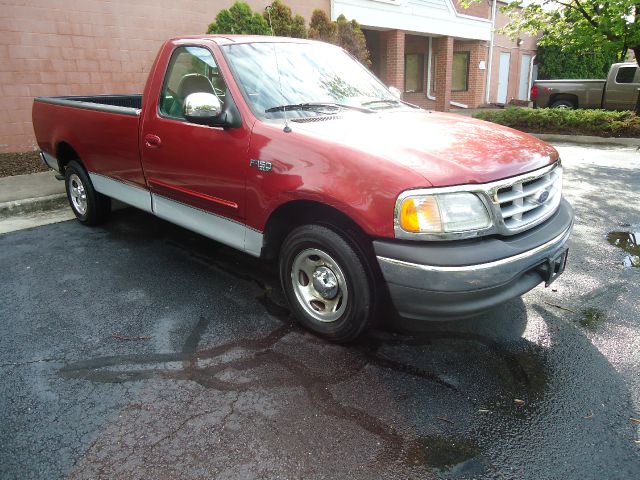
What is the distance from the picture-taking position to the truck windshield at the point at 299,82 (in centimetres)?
349

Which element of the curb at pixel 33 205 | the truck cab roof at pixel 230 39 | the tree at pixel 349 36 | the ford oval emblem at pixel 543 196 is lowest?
the curb at pixel 33 205

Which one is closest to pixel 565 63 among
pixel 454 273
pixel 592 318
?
pixel 592 318

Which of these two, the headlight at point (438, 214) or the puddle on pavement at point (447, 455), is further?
the headlight at point (438, 214)

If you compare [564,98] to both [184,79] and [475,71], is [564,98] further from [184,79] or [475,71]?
[184,79]

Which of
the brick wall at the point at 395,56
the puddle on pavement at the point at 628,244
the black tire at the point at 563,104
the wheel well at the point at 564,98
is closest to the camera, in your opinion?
the puddle on pavement at the point at 628,244

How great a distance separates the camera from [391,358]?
10.0 ft

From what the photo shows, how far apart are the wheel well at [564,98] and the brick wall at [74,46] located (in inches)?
474

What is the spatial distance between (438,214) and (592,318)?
1.78 meters

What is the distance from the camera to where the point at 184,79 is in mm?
4113

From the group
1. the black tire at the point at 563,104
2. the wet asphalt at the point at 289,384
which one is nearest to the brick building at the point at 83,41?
the wet asphalt at the point at 289,384

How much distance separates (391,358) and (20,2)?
916 centimetres

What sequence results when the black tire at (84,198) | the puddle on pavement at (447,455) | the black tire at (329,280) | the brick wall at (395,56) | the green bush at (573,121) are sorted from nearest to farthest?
the puddle on pavement at (447,455), the black tire at (329,280), the black tire at (84,198), the green bush at (573,121), the brick wall at (395,56)

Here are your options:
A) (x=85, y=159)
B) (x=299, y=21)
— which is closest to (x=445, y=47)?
(x=299, y=21)

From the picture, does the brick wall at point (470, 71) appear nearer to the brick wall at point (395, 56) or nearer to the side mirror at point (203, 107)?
the brick wall at point (395, 56)
